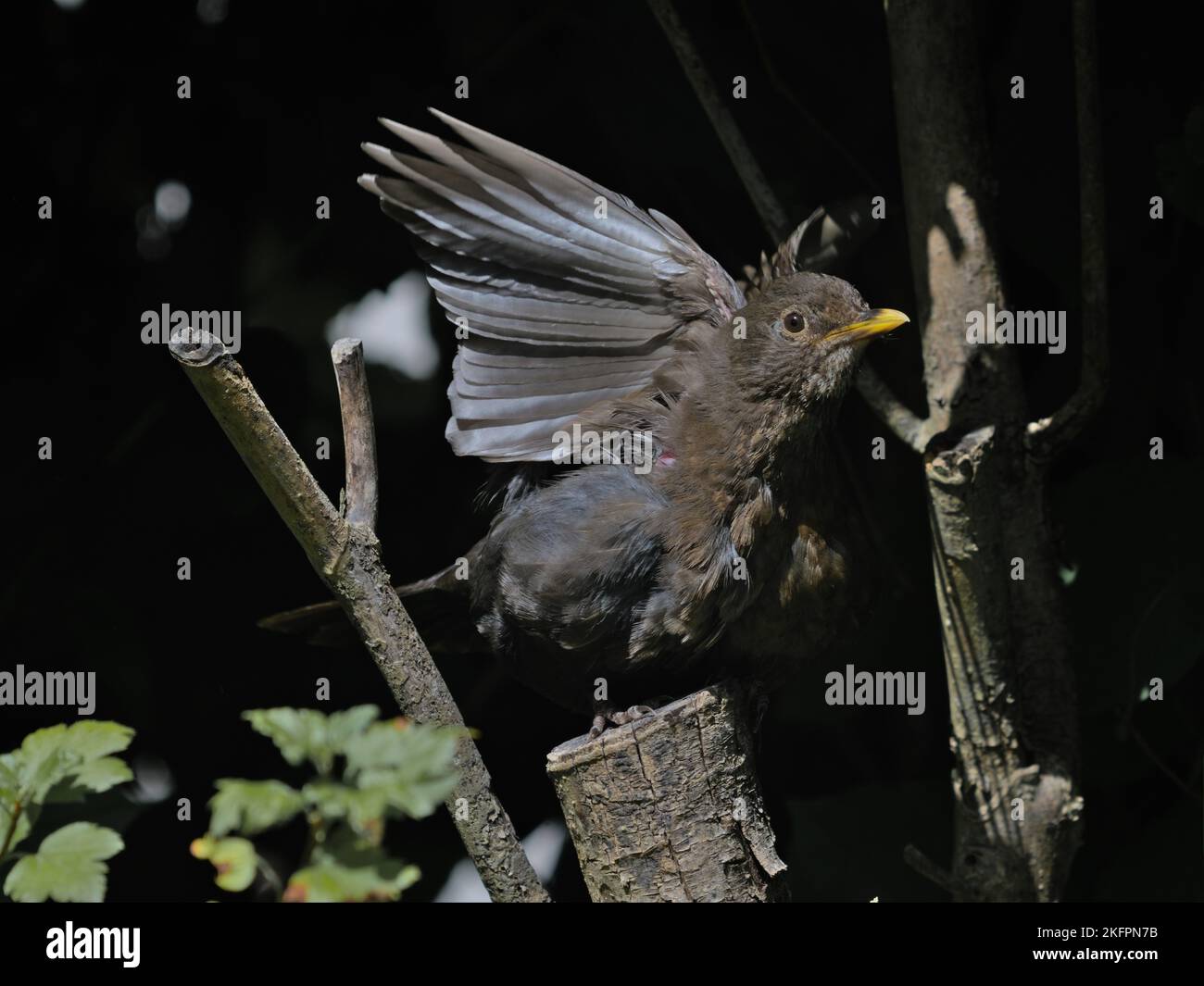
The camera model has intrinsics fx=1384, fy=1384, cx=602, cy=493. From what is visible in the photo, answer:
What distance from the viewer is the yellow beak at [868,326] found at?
254 cm

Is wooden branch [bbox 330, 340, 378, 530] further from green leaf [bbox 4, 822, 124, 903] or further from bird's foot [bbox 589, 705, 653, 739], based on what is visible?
green leaf [bbox 4, 822, 124, 903]

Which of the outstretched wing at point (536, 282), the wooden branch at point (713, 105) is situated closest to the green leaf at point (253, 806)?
the outstretched wing at point (536, 282)

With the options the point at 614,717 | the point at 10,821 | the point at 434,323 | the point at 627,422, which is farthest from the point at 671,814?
the point at 434,323

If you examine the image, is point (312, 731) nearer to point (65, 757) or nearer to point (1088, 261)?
point (65, 757)

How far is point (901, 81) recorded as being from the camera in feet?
8.89

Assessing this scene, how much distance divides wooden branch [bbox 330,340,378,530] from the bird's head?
2.34 ft

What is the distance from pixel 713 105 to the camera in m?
2.74

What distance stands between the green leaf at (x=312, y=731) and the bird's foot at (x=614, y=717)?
1.05 metres

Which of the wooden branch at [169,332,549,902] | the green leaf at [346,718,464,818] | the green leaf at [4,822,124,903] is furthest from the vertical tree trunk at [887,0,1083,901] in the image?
the green leaf at [4,822,124,903]

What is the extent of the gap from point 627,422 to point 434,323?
86 cm

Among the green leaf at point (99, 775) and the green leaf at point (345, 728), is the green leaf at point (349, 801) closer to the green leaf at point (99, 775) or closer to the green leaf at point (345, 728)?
the green leaf at point (345, 728)

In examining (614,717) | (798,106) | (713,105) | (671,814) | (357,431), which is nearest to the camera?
(671,814)

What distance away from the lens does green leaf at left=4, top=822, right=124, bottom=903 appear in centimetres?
152

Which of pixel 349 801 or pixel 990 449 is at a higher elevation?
pixel 990 449
